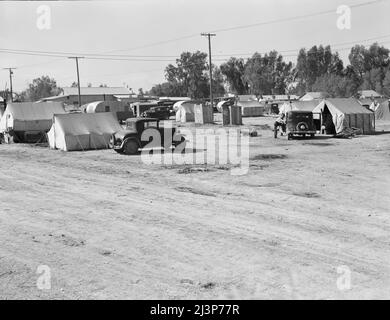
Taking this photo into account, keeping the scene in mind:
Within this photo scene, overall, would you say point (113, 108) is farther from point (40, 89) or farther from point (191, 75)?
point (40, 89)

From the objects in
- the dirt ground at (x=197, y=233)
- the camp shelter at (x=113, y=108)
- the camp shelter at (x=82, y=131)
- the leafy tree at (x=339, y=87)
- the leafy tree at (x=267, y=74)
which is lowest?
the dirt ground at (x=197, y=233)

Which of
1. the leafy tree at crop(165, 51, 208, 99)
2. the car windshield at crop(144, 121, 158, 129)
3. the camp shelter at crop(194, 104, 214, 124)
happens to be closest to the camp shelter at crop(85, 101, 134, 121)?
the camp shelter at crop(194, 104, 214, 124)

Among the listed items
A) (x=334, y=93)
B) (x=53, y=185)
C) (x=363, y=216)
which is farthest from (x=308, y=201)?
(x=334, y=93)

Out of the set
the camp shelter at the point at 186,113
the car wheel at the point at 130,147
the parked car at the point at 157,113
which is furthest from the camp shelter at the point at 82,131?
the camp shelter at the point at 186,113

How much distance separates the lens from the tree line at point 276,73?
124750 mm

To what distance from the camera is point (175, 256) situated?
800 cm

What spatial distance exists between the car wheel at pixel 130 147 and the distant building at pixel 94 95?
257 feet

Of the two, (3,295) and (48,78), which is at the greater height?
(48,78)

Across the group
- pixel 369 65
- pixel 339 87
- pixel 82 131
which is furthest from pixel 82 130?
pixel 369 65

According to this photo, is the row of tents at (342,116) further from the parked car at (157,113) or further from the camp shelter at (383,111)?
the parked car at (157,113)

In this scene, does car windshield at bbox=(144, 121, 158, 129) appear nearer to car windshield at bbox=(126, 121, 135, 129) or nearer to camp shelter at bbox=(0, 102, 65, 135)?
car windshield at bbox=(126, 121, 135, 129)

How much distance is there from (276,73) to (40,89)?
7931cm

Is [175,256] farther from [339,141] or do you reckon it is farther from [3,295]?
[339,141]

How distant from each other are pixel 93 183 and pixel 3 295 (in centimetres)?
920
